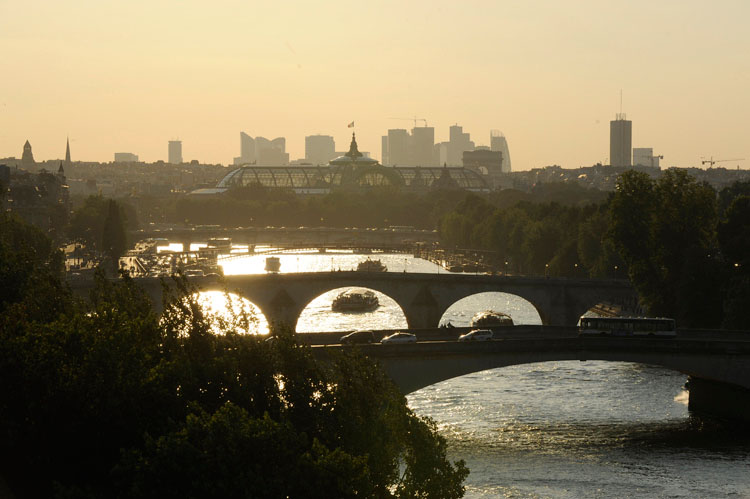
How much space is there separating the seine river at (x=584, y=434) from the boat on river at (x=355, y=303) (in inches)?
959

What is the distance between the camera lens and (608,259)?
8088 cm

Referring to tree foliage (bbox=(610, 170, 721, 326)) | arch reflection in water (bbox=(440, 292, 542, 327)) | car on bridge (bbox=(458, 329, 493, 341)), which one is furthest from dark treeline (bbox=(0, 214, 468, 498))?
arch reflection in water (bbox=(440, 292, 542, 327))

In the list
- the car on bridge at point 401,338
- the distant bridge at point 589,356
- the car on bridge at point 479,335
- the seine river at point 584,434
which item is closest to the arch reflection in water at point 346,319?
the seine river at point 584,434

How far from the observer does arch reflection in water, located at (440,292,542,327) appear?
253ft

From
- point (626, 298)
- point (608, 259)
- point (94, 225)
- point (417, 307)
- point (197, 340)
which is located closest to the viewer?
point (197, 340)

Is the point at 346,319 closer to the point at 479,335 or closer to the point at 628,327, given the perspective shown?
the point at 628,327

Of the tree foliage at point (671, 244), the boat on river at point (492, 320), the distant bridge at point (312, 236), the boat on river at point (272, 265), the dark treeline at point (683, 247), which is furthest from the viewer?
the distant bridge at point (312, 236)

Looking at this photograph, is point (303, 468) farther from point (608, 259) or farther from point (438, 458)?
point (608, 259)

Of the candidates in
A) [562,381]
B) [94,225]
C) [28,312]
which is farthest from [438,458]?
[94,225]

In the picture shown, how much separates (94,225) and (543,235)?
4803cm

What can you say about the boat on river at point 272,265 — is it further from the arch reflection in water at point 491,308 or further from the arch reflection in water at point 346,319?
the arch reflection in water at point 346,319

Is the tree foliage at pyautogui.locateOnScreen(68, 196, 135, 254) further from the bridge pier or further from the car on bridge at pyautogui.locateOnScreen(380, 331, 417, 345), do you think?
the bridge pier

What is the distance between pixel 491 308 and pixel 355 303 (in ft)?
28.6

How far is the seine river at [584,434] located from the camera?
39.9 metres
